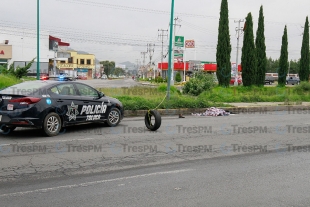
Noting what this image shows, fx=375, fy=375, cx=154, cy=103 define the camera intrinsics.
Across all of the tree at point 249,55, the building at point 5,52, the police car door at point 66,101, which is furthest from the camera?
the building at point 5,52

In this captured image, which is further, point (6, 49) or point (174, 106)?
point (6, 49)

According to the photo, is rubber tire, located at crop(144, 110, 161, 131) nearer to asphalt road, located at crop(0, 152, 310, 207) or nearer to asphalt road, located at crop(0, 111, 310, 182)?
asphalt road, located at crop(0, 111, 310, 182)

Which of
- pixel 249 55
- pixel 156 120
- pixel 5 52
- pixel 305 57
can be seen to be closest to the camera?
pixel 156 120

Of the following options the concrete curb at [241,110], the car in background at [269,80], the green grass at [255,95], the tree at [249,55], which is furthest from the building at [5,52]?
the concrete curb at [241,110]

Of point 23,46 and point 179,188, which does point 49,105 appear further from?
point 23,46

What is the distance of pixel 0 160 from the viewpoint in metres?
7.55

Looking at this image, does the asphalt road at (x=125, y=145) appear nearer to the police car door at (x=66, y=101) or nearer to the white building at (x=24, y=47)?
the police car door at (x=66, y=101)

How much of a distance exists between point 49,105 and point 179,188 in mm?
5480

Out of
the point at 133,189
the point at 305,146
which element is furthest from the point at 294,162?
the point at 133,189

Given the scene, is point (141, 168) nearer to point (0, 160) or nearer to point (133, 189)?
point (133, 189)

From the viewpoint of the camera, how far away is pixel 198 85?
2431cm

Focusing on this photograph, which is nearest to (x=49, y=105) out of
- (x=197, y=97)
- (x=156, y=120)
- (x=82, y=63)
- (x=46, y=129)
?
(x=46, y=129)

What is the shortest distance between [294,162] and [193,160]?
2117mm

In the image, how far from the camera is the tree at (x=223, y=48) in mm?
29016
